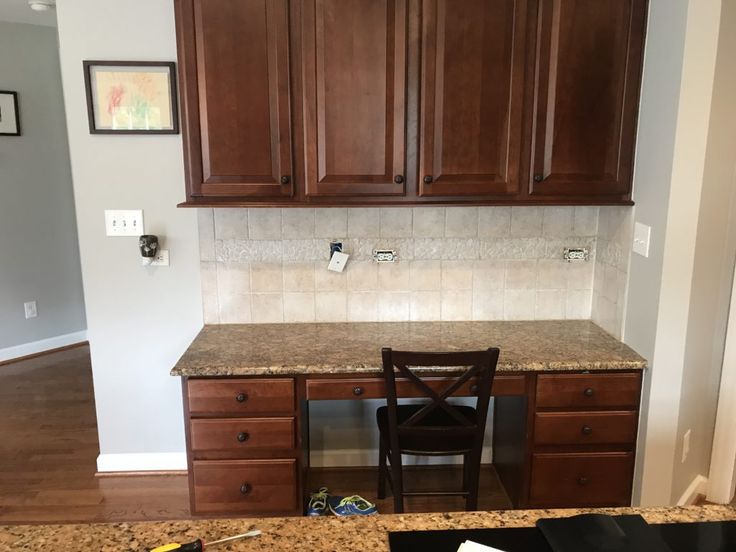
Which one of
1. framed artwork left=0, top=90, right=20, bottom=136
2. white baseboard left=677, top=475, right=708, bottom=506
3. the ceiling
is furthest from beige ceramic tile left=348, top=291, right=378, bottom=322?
framed artwork left=0, top=90, right=20, bottom=136

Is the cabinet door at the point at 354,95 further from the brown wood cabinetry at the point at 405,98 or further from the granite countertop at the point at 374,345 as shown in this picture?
the granite countertop at the point at 374,345

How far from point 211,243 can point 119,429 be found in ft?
3.48

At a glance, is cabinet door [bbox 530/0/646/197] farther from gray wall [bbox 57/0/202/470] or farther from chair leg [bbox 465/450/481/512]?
gray wall [bbox 57/0/202/470]

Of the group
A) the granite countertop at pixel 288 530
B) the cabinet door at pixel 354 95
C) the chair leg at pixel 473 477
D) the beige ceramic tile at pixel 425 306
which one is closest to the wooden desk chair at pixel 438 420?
the chair leg at pixel 473 477

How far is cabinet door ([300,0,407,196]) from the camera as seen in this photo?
83.8 inches

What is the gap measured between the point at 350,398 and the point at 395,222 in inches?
33.9

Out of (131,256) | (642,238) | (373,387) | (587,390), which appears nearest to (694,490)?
(587,390)

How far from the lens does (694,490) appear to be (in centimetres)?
260

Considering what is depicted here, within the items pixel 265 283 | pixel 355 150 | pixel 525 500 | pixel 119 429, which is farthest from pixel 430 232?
pixel 119 429

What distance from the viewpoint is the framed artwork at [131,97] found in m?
2.46

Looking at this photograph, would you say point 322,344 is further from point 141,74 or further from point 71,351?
point 71,351

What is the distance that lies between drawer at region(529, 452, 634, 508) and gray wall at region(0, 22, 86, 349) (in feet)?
13.2

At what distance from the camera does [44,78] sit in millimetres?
4332

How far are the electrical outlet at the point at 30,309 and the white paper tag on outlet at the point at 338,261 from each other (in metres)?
3.11
